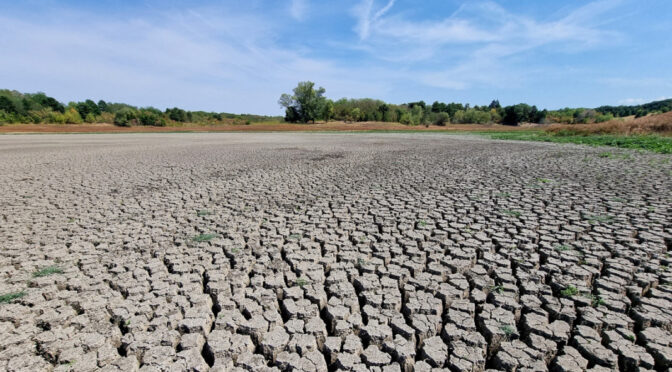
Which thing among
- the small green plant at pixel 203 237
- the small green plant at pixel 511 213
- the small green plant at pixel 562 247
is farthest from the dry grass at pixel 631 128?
the small green plant at pixel 203 237

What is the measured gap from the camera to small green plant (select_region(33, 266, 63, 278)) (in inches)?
118

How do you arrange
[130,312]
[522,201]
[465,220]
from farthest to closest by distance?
[522,201]
[465,220]
[130,312]

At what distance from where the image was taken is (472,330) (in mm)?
2195

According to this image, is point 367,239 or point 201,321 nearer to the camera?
point 201,321

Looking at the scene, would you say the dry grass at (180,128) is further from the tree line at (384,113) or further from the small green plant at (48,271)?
the small green plant at (48,271)

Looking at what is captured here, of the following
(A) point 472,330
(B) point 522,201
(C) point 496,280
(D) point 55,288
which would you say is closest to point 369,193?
(B) point 522,201

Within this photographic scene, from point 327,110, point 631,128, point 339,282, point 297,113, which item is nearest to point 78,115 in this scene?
point 297,113

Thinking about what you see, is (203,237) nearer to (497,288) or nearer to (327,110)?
(497,288)

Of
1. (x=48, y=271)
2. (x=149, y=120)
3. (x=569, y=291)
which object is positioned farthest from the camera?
(x=149, y=120)

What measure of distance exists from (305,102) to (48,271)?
70686 mm

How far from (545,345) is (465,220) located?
252 cm

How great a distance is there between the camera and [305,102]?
233 ft

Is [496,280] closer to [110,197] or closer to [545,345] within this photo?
[545,345]

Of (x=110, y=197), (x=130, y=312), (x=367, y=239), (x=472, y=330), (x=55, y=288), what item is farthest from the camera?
(x=110, y=197)
